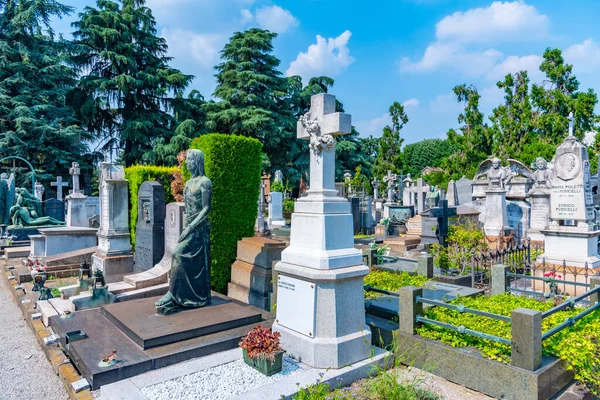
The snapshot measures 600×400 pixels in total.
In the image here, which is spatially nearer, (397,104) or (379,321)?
(379,321)

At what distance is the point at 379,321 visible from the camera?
5.07m

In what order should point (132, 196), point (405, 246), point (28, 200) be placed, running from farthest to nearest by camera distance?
point (28, 200)
point (405, 246)
point (132, 196)

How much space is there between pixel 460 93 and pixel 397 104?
694 cm

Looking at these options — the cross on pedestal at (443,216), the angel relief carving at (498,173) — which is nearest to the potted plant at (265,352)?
the cross on pedestal at (443,216)

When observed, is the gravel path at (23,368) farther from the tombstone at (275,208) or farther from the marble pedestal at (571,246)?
the tombstone at (275,208)

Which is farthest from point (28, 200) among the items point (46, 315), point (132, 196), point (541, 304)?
point (541, 304)

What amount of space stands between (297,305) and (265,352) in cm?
67

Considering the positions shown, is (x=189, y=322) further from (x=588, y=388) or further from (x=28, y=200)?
(x=28, y=200)

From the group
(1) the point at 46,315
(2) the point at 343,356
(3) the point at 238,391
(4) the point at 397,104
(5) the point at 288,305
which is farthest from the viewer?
(4) the point at 397,104

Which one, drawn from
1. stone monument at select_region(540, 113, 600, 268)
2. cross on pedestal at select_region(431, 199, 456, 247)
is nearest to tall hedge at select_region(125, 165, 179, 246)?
cross on pedestal at select_region(431, 199, 456, 247)

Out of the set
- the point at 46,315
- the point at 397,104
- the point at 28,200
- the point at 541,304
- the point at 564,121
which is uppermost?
the point at 397,104

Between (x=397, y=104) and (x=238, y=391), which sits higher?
(x=397, y=104)

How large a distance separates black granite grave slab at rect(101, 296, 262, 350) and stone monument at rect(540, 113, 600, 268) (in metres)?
6.94

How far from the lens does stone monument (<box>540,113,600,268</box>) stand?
25.7ft
